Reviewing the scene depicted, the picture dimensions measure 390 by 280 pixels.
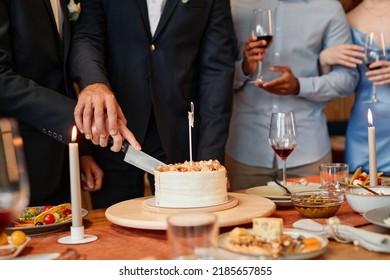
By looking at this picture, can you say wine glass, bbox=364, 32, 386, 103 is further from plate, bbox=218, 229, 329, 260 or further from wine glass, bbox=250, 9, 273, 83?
plate, bbox=218, 229, 329, 260

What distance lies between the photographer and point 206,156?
2.65 metres

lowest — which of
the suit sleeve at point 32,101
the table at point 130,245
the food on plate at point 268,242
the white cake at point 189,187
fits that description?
the table at point 130,245

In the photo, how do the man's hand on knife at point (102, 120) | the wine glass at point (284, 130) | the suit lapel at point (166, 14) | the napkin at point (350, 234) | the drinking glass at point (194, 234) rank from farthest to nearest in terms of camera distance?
the suit lapel at point (166, 14)
the wine glass at point (284, 130)
the man's hand on knife at point (102, 120)
the napkin at point (350, 234)
the drinking glass at point (194, 234)

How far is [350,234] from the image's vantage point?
4.68 feet

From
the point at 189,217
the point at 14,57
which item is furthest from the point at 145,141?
the point at 189,217

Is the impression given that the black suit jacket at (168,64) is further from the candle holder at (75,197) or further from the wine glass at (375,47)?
the candle holder at (75,197)

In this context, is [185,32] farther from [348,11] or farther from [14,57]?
[348,11]

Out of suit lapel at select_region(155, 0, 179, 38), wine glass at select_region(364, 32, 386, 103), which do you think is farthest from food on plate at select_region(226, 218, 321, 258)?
wine glass at select_region(364, 32, 386, 103)

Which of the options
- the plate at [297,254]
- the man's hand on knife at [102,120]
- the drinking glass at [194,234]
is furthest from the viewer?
the man's hand on knife at [102,120]

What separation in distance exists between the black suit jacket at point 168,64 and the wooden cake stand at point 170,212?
84 cm

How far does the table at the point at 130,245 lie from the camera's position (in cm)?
139

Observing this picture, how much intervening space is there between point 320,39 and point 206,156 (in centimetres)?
98

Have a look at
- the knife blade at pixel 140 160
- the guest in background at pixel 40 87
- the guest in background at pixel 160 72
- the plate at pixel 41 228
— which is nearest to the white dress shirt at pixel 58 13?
the guest in background at pixel 40 87

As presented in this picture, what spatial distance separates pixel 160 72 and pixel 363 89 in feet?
3.71
